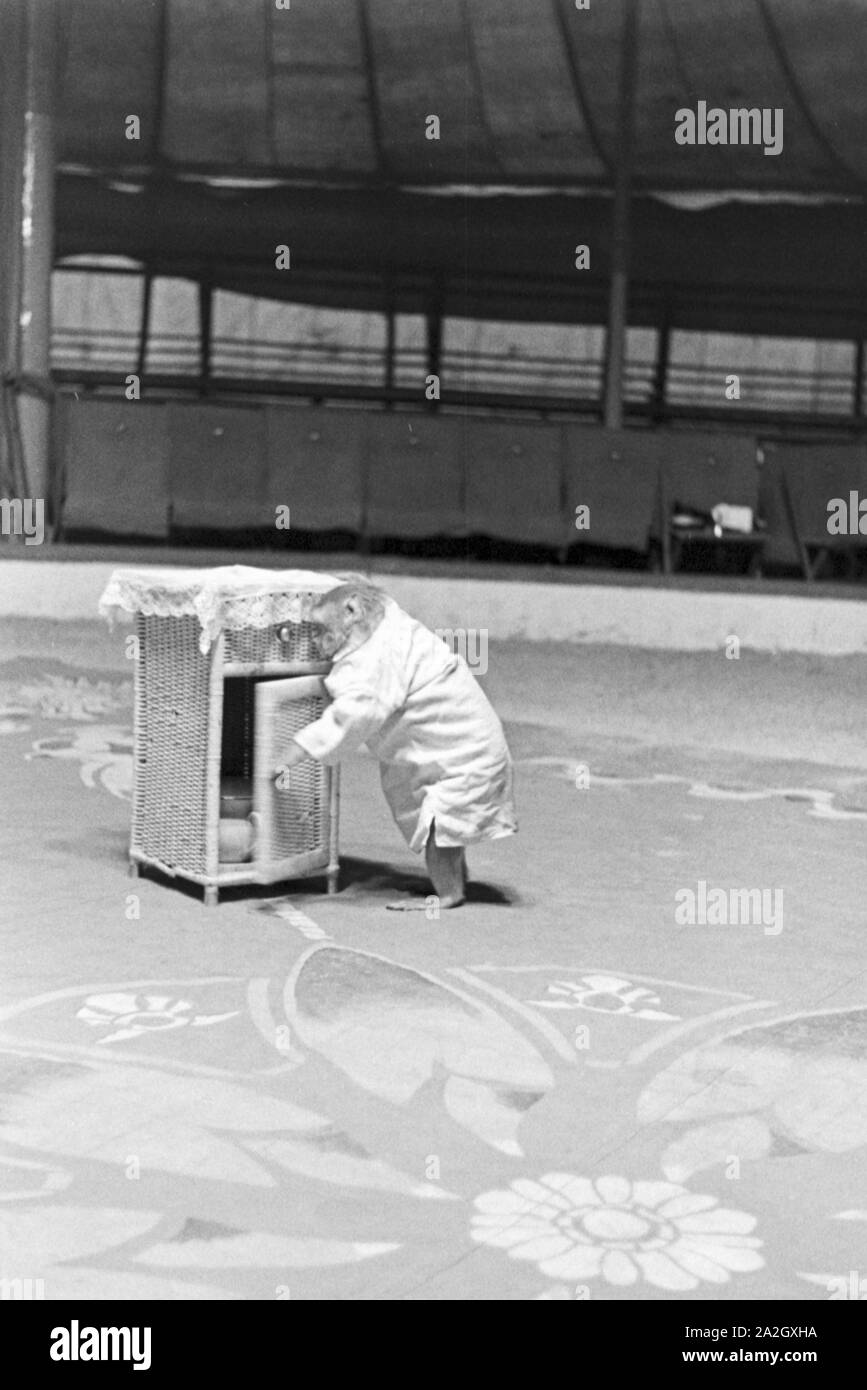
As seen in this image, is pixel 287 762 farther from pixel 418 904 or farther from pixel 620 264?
pixel 620 264

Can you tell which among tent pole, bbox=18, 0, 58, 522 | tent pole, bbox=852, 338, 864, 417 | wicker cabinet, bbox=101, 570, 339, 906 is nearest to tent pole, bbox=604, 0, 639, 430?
tent pole, bbox=852, 338, 864, 417

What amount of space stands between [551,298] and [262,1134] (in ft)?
35.2

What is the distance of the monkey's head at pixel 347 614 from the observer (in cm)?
431

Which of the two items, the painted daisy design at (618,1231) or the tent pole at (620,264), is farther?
the tent pole at (620,264)

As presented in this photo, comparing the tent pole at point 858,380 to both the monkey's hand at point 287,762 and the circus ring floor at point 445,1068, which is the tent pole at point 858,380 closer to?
the circus ring floor at point 445,1068

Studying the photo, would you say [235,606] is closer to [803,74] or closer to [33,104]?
[33,104]

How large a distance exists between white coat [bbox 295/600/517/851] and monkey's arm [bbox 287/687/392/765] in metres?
0.02

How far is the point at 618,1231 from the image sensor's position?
261cm

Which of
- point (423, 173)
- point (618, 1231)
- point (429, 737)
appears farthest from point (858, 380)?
point (618, 1231)

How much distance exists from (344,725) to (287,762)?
0.75 ft

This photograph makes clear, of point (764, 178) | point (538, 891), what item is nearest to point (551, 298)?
point (764, 178)

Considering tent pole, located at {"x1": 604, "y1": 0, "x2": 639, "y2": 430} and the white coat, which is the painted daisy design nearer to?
the white coat

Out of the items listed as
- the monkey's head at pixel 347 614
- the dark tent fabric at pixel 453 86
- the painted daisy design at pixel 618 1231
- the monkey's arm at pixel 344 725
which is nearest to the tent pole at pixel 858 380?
the dark tent fabric at pixel 453 86

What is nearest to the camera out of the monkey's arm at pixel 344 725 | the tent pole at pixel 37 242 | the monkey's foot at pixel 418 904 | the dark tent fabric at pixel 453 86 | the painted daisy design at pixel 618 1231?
the painted daisy design at pixel 618 1231
